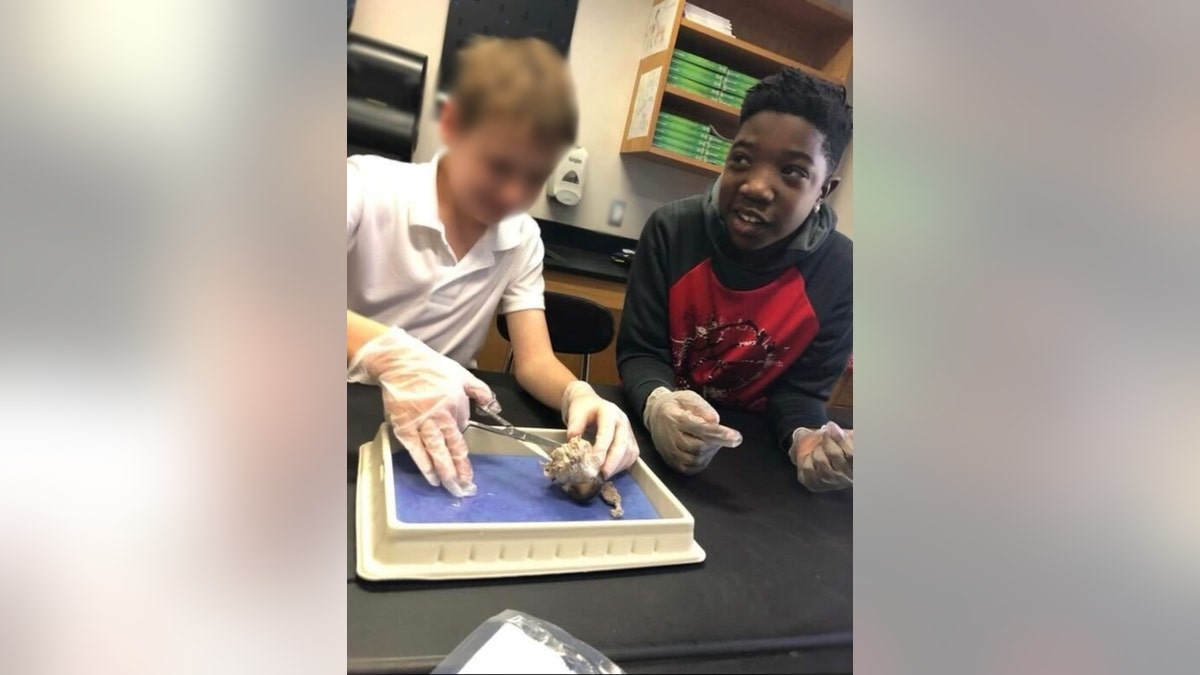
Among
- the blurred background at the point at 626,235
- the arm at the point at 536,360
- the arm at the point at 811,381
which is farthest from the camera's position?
the arm at the point at 811,381

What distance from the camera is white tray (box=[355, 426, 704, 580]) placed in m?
0.42

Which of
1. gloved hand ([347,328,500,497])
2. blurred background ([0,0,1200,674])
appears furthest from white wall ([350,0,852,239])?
gloved hand ([347,328,500,497])

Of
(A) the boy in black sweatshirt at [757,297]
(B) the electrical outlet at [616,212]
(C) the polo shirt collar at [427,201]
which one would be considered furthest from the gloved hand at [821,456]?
(C) the polo shirt collar at [427,201]

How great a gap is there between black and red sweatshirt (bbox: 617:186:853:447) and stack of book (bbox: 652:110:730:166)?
0.03 meters

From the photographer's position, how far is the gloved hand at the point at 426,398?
1.38 ft

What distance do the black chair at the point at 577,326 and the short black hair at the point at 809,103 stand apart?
0.58 feet

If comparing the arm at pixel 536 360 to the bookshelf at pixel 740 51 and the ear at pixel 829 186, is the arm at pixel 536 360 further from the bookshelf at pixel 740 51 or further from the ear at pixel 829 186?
the ear at pixel 829 186
